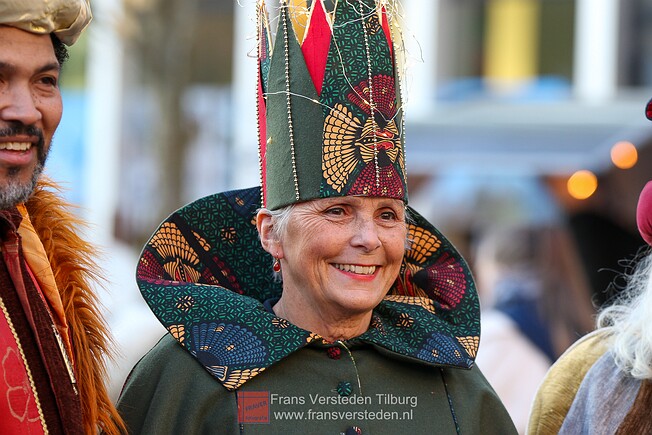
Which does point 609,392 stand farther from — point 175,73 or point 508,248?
point 175,73

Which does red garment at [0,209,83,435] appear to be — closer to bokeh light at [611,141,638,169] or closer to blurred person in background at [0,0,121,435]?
blurred person in background at [0,0,121,435]

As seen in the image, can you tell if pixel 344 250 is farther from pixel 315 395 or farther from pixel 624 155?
pixel 624 155

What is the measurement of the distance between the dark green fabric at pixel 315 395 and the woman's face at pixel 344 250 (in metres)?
0.19

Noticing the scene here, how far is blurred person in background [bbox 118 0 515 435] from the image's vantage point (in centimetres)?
329

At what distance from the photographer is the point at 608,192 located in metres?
7.61

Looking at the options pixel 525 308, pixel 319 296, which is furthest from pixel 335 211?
pixel 525 308

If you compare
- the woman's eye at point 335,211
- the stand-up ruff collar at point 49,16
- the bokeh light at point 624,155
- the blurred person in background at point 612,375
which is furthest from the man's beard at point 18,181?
the bokeh light at point 624,155

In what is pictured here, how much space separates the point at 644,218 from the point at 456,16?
10.4 m

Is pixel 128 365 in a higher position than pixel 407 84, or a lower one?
lower

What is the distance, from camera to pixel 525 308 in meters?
5.59

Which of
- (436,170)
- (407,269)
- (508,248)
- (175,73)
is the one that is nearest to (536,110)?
(436,170)

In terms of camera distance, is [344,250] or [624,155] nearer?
[344,250]

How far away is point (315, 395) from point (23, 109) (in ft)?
3.79

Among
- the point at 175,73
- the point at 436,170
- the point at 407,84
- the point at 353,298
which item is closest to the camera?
the point at 353,298
